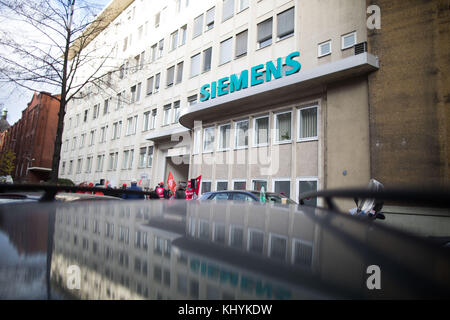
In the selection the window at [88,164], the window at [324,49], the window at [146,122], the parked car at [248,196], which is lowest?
the parked car at [248,196]

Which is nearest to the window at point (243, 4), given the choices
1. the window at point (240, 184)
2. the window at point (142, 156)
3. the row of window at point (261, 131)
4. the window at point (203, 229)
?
the row of window at point (261, 131)

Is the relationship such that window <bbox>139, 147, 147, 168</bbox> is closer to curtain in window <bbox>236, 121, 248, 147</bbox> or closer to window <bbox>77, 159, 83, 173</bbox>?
curtain in window <bbox>236, 121, 248, 147</bbox>

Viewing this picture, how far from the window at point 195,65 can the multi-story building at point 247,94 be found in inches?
3.6

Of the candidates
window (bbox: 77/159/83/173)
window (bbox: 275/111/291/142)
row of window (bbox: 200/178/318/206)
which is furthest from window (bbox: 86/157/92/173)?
window (bbox: 275/111/291/142)

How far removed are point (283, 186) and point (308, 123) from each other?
3.30 m

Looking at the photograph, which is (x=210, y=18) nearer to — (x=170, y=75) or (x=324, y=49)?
(x=170, y=75)

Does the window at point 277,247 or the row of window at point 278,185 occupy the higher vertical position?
the row of window at point 278,185

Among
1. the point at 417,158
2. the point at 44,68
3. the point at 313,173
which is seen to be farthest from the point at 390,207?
the point at 44,68

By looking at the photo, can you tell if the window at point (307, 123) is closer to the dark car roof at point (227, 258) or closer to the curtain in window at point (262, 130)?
the curtain in window at point (262, 130)

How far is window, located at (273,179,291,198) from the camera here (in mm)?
14586

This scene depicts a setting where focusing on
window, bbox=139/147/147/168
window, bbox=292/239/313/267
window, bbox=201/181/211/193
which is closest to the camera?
window, bbox=292/239/313/267

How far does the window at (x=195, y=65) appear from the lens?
22766mm

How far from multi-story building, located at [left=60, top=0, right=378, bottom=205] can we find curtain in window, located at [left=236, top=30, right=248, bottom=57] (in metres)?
0.08

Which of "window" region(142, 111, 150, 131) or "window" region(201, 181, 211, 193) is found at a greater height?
"window" region(142, 111, 150, 131)
